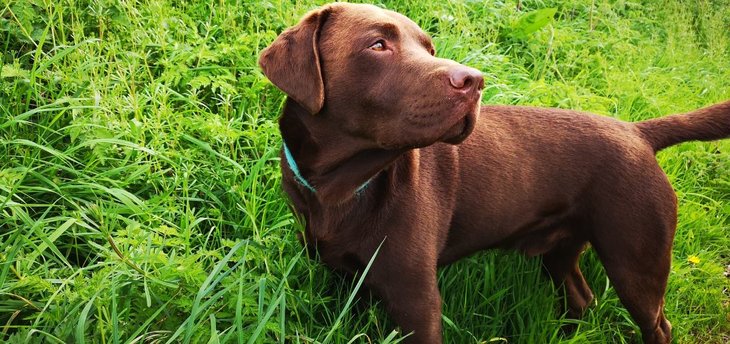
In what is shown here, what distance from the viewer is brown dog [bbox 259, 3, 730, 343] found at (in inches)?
101

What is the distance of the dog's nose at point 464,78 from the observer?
2.36m

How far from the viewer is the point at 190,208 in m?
3.48

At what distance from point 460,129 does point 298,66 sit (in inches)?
24.5

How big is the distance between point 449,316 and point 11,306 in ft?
5.86

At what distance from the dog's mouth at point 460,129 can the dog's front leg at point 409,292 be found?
53 cm

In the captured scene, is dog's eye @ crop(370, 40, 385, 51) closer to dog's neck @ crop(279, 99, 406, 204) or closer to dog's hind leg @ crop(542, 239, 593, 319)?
dog's neck @ crop(279, 99, 406, 204)

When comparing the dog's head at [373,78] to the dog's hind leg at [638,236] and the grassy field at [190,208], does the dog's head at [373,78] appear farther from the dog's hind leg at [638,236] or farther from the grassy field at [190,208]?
the dog's hind leg at [638,236]

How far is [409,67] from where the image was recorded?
8.29 feet

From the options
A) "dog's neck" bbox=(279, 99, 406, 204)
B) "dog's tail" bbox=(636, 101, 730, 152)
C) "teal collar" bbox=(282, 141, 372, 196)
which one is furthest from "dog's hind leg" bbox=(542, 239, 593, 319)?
"teal collar" bbox=(282, 141, 372, 196)

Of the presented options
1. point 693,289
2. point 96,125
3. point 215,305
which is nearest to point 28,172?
point 96,125

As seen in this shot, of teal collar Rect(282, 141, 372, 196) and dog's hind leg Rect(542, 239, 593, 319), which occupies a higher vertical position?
teal collar Rect(282, 141, 372, 196)

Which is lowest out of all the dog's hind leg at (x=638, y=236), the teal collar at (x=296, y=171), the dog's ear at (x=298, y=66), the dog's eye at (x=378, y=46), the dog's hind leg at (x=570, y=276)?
the dog's hind leg at (x=570, y=276)

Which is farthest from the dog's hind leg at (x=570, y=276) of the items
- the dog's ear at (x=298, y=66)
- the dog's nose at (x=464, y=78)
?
the dog's ear at (x=298, y=66)

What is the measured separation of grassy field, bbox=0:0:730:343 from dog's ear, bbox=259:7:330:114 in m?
0.58
